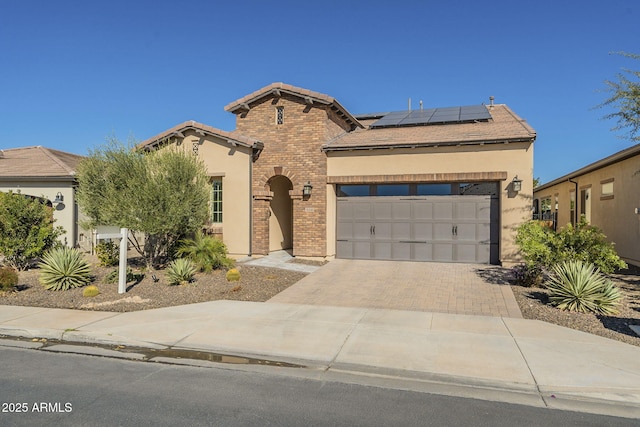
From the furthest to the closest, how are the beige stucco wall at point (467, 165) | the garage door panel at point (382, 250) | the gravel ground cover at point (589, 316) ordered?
the garage door panel at point (382, 250)
the beige stucco wall at point (467, 165)
the gravel ground cover at point (589, 316)

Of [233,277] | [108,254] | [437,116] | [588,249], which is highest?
[437,116]

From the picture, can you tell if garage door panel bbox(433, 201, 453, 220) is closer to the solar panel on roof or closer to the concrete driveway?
the concrete driveway

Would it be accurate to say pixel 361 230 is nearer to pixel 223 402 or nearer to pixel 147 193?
pixel 147 193

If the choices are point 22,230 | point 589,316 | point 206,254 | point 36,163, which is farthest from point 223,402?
point 36,163

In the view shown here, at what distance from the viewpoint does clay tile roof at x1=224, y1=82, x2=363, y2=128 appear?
1444 centimetres

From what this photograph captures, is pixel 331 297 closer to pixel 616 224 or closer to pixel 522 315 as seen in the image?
pixel 522 315

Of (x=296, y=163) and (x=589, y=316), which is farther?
(x=296, y=163)

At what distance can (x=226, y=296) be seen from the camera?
9.53 m

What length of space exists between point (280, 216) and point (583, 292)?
37.1 feet

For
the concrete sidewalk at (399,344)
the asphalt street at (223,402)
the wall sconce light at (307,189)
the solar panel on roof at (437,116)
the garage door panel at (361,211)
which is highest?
the solar panel on roof at (437,116)

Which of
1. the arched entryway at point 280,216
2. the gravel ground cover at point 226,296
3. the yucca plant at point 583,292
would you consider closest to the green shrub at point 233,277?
the gravel ground cover at point 226,296

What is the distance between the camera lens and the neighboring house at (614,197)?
13.0m

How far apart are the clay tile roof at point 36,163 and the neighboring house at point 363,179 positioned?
13.5 ft

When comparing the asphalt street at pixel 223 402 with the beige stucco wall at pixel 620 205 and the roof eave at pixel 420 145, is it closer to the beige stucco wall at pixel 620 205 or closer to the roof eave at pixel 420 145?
the roof eave at pixel 420 145
